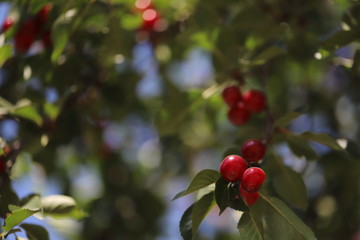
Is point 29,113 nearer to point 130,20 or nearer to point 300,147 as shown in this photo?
point 130,20

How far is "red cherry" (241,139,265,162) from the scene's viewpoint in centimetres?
163

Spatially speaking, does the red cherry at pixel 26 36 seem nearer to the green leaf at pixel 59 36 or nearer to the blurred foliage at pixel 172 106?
the blurred foliage at pixel 172 106

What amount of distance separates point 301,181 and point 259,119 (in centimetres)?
74

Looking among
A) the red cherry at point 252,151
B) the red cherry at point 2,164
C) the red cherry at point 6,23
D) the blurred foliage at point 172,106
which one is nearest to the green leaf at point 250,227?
the blurred foliage at point 172,106

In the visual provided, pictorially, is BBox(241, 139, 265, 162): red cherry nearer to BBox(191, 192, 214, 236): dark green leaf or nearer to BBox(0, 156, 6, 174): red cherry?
BBox(191, 192, 214, 236): dark green leaf

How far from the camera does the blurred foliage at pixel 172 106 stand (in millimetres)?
1854

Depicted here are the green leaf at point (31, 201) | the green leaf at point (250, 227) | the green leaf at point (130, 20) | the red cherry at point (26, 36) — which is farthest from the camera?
the green leaf at point (130, 20)

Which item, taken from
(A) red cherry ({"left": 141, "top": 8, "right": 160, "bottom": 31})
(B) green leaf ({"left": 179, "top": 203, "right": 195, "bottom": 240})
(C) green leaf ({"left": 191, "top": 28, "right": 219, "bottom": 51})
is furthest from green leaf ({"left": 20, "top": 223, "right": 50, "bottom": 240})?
(A) red cherry ({"left": 141, "top": 8, "right": 160, "bottom": 31})

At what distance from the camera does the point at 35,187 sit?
2982 millimetres

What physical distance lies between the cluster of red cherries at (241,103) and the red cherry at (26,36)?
0.76 meters

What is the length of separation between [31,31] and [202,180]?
1.09 metres

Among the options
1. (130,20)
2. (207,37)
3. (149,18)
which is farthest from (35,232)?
(149,18)

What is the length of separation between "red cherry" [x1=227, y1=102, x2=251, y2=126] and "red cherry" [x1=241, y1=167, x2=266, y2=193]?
69 centimetres

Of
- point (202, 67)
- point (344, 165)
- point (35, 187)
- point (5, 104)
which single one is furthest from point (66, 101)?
point (202, 67)
